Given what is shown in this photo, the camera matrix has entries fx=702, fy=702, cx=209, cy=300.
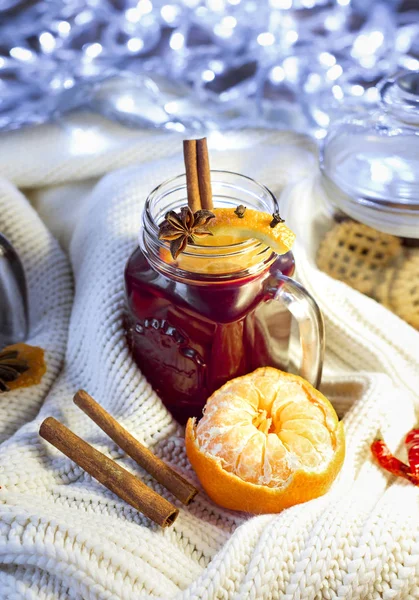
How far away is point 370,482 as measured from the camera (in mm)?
928

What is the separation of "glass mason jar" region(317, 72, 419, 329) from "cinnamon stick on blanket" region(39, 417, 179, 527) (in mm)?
521

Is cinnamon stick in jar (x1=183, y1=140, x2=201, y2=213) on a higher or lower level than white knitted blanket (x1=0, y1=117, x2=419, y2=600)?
higher

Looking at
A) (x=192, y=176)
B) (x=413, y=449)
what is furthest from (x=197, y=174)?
(x=413, y=449)

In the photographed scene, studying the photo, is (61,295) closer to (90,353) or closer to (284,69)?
(90,353)

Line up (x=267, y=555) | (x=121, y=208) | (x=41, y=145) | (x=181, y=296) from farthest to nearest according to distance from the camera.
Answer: (x=41, y=145)
(x=121, y=208)
(x=181, y=296)
(x=267, y=555)

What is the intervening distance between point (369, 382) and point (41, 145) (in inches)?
29.5

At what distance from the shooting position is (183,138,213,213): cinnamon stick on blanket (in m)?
0.94

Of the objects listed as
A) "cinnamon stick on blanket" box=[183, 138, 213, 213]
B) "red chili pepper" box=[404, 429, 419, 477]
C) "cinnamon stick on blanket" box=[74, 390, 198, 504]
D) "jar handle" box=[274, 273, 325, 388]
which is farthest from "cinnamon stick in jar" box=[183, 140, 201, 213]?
"red chili pepper" box=[404, 429, 419, 477]

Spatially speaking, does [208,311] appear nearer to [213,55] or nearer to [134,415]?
[134,415]

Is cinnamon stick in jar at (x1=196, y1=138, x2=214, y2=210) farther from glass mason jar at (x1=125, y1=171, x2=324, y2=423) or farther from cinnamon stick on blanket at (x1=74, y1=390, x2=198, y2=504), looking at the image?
cinnamon stick on blanket at (x1=74, y1=390, x2=198, y2=504)

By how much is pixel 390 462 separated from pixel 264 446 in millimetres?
207

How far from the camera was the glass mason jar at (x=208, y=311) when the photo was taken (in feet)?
2.92

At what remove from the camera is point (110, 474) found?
0.89 m

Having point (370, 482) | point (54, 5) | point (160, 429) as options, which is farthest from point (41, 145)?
point (370, 482)
